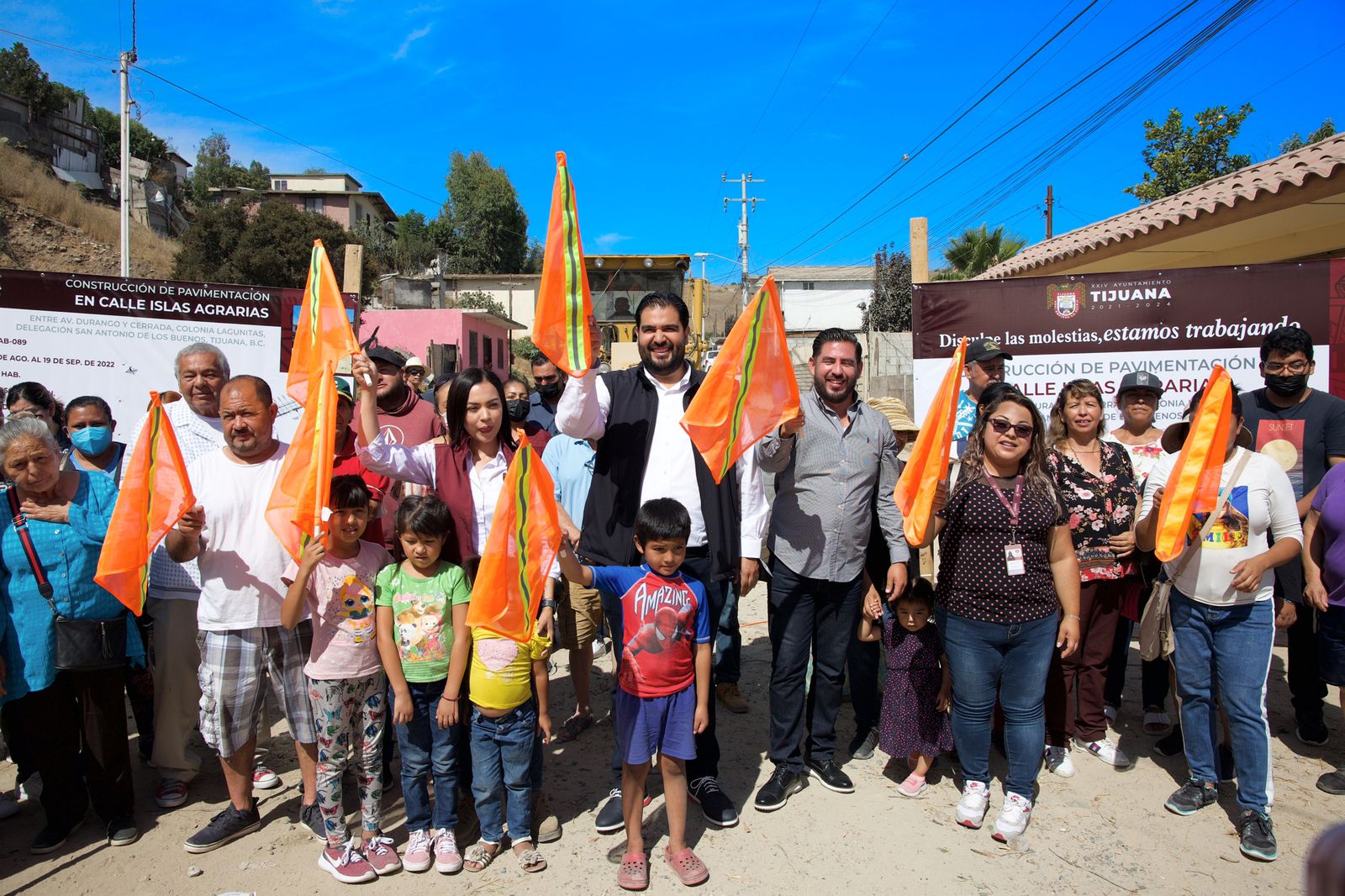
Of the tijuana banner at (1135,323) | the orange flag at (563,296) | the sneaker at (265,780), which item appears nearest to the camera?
the orange flag at (563,296)

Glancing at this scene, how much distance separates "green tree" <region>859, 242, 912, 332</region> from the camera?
2781 cm

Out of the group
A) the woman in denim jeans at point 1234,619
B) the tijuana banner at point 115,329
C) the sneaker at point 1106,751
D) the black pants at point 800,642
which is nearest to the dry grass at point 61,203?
the tijuana banner at point 115,329

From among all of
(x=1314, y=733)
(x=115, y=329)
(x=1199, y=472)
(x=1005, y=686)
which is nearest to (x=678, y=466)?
(x=1005, y=686)

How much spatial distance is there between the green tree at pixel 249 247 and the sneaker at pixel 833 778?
26.5 m

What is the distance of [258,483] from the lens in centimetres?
337

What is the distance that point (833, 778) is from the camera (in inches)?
149

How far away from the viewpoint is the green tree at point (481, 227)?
45.1 meters

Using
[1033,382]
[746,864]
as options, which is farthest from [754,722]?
[1033,382]

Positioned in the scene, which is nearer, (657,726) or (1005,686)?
(657,726)

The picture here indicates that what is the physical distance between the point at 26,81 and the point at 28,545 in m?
40.3

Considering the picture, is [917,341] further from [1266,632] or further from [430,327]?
[430,327]

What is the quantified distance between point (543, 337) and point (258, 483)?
1427 mm

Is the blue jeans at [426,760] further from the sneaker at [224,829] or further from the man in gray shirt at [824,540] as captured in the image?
the man in gray shirt at [824,540]

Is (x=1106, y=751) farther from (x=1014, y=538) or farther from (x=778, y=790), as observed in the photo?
(x=778, y=790)
